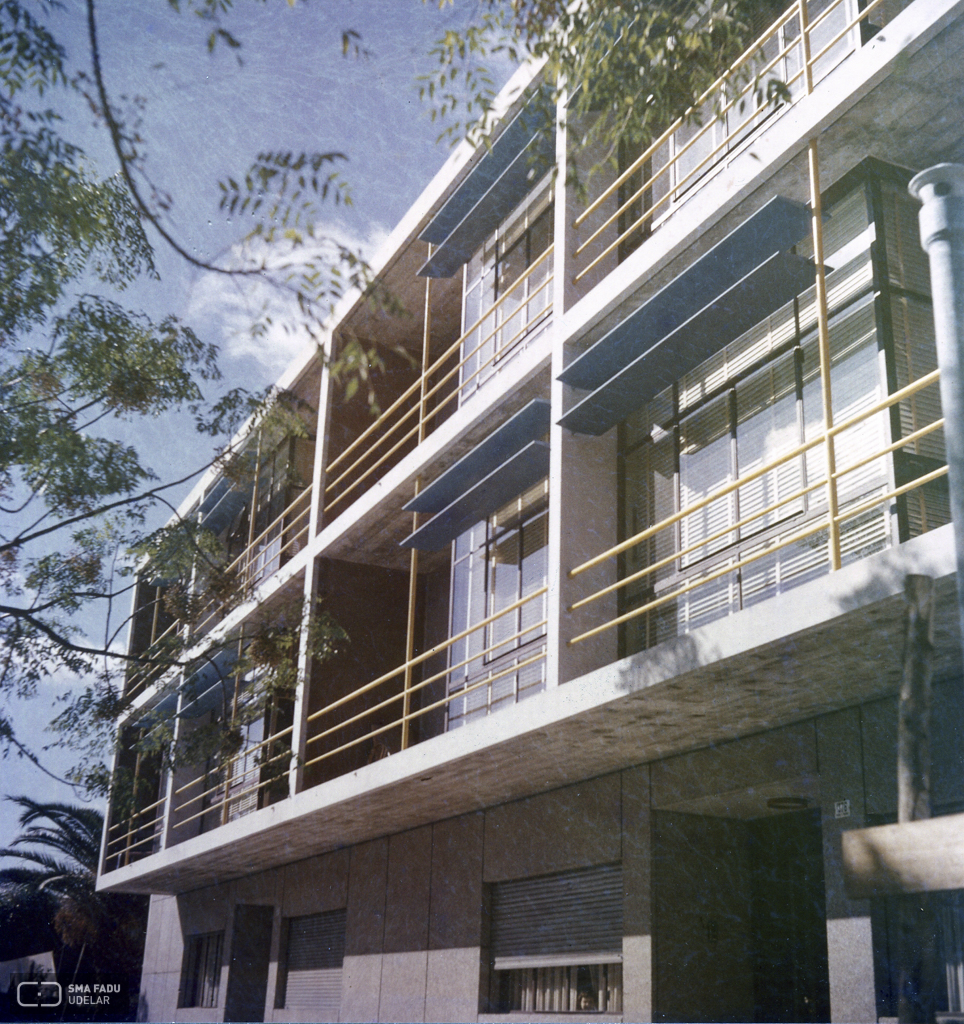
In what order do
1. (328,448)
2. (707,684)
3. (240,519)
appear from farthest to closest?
(240,519) < (328,448) < (707,684)

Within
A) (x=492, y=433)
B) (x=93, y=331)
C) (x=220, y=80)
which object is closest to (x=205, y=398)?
(x=93, y=331)

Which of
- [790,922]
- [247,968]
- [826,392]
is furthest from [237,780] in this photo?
[826,392]

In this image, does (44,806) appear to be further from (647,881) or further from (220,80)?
(220,80)

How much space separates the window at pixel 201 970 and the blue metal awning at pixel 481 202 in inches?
497

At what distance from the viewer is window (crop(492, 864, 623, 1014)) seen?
11.2m

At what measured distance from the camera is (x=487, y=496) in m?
13.3

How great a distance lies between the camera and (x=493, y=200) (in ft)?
47.6

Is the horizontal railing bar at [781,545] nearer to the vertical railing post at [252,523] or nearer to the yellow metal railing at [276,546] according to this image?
the vertical railing post at [252,523]

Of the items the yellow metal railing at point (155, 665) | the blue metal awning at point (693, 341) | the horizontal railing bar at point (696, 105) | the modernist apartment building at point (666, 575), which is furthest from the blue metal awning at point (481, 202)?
the yellow metal railing at point (155, 665)

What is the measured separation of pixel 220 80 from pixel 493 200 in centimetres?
684

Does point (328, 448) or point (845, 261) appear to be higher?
point (328, 448)

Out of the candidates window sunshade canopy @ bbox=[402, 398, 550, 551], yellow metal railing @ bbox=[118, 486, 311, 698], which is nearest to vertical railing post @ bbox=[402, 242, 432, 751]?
window sunshade canopy @ bbox=[402, 398, 550, 551]

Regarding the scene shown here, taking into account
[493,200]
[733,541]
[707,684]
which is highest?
[493,200]

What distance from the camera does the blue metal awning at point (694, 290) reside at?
29.8ft
